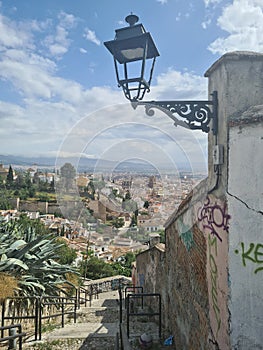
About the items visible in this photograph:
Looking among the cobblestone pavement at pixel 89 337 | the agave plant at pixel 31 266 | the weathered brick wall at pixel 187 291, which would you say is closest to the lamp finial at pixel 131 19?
the weathered brick wall at pixel 187 291

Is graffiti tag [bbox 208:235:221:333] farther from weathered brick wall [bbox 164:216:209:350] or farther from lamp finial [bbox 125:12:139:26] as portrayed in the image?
lamp finial [bbox 125:12:139:26]

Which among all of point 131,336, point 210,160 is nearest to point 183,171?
point 210,160

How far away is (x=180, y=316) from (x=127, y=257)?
2281cm

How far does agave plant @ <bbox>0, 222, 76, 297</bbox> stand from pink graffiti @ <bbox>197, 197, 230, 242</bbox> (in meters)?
4.59

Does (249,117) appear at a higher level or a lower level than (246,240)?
higher

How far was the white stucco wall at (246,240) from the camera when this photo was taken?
2229 mm

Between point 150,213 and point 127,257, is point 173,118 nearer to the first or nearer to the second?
point 150,213

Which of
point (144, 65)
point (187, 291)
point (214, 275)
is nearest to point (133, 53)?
point (144, 65)

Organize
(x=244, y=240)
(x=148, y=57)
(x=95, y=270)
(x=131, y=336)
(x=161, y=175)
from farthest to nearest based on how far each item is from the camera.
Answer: (x=95, y=270) < (x=131, y=336) < (x=161, y=175) < (x=148, y=57) < (x=244, y=240)

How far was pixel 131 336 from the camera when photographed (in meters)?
5.12

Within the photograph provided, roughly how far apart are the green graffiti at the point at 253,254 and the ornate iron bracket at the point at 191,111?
1002mm

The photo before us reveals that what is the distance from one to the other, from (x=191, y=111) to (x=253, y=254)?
1232mm

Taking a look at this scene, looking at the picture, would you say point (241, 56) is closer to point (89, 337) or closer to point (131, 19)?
point (131, 19)

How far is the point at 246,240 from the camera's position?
228 cm
